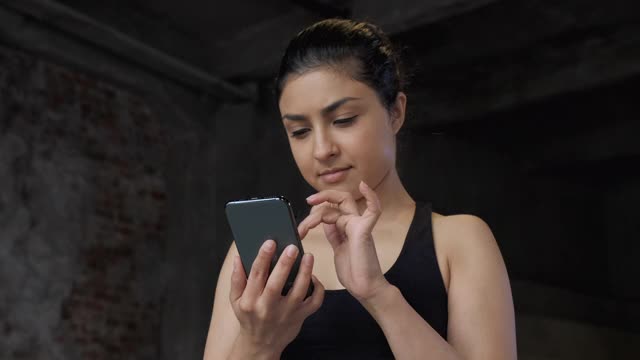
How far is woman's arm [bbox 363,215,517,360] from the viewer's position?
129 centimetres

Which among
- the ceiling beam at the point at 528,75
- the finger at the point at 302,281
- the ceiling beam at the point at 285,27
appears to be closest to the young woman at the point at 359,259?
the finger at the point at 302,281

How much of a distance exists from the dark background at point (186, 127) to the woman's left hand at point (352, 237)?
11.1 feet

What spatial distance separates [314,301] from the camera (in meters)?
1.35

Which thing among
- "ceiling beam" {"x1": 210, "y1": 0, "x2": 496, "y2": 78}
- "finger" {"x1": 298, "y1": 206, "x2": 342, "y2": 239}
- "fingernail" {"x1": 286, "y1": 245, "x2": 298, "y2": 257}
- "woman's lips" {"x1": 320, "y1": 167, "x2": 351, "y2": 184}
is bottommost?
"fingernail" {"x1": 286, "y1": 245, "x2": 298, "y2": 257}

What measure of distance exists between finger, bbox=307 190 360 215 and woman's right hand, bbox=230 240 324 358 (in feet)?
0.32

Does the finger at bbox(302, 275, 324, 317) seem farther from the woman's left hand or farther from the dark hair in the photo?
the dark hair

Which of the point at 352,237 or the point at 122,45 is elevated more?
the point at 122,45

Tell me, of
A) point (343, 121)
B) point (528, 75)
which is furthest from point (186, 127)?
point (343, 121)

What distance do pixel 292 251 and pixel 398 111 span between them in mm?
437

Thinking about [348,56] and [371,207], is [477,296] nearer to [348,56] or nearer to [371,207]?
[371,207]

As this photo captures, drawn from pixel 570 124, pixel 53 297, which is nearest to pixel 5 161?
pixel 53 297

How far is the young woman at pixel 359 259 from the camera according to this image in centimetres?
130

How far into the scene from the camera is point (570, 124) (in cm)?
765

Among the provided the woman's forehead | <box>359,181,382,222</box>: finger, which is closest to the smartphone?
<box>359,181,382,222</box>: finger
